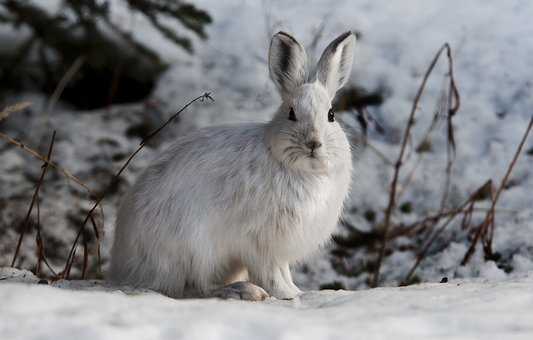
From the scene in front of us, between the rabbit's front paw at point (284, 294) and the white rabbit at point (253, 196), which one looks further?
the rabbit's front paw at point (284, 294)

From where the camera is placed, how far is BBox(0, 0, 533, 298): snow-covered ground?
4676 mm

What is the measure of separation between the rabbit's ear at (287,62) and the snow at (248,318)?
1.01 m

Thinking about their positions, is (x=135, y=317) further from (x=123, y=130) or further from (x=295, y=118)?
(x=123, y=130)

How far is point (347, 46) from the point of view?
132 inches

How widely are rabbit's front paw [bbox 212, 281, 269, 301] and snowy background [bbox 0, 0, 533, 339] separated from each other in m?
1.34

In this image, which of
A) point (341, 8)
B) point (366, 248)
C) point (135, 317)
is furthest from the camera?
point (341, 8)

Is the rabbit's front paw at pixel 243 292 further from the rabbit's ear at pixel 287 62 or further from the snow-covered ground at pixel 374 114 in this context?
the snow-covered ground at pixel 374 114

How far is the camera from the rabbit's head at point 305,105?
3.10 m

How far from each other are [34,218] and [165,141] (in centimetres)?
104

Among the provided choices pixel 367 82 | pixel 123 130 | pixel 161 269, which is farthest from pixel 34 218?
pixel 367 82

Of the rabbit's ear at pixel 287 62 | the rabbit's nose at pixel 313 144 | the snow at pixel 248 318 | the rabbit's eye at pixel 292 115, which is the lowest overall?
the snow at pixel 248 318

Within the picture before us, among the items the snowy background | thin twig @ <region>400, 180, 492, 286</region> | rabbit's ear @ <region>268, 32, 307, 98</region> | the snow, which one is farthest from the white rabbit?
the snowy background

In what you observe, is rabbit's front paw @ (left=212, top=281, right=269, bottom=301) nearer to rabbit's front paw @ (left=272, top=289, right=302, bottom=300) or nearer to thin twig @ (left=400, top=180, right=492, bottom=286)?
rabbit's front paw @ (left=272, top=289, right=302, bottom=300)

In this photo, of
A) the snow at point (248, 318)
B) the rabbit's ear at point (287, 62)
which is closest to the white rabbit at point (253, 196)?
the rabbit's ear at point (287, 62)
